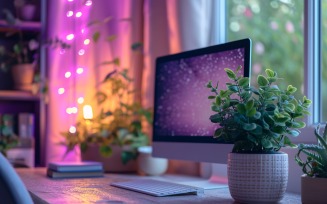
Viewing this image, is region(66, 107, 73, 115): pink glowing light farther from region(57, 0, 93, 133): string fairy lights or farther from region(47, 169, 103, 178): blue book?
region(47, 169, 103, 178): blue book

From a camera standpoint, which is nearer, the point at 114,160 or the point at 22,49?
the point at 114,160

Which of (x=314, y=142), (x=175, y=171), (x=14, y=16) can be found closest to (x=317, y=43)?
(x=314, y=142)

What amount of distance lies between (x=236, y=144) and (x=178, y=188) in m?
0.27

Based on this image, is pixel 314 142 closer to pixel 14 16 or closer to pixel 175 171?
pixel 175 171

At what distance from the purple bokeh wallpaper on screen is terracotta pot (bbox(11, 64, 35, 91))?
3.90ft

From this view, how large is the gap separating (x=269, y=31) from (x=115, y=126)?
903 millimetres

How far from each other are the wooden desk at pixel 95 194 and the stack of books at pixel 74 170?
0.30 feet

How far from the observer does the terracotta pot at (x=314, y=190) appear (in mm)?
1299

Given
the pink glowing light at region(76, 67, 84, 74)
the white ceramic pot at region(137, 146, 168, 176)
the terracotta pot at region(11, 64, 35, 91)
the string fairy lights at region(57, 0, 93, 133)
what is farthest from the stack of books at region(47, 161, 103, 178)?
the terracotta pot at region(11, 64, 35, 91)

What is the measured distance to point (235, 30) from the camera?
2.55m

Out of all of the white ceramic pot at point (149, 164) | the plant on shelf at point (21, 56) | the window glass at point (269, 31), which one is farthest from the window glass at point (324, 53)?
the plant on shelf at point (21, 56)

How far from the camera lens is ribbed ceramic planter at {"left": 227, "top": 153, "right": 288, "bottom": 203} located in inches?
53.6

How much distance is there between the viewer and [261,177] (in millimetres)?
1363

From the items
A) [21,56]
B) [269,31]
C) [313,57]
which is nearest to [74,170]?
[313,57]
